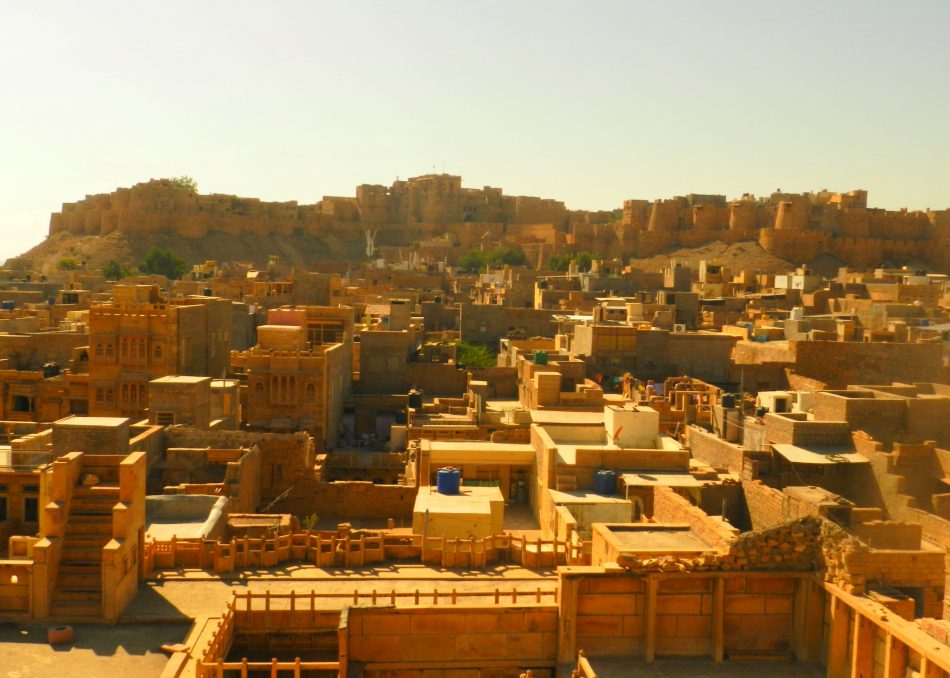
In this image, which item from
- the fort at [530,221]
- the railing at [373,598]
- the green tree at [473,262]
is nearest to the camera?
the railing at [373,598]

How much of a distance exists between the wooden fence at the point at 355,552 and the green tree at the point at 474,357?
22727 millimetres

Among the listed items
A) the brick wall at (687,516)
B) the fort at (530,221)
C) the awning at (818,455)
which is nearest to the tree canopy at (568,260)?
the fort at (530,221)

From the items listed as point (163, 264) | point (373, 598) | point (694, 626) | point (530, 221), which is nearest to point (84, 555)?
point (373, 598)

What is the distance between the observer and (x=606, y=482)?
744 inches

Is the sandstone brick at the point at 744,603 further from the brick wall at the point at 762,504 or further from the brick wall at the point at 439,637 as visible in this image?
the brick wall at the point at 762,504

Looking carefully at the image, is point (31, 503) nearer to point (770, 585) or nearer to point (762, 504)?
point (770, 585)

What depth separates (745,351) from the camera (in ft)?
113

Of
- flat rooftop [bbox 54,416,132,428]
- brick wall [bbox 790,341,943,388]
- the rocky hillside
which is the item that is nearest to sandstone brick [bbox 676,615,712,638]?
flat rooftop [bbox 54,416,132,428]

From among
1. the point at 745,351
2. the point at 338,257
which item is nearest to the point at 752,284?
the point at 745,351

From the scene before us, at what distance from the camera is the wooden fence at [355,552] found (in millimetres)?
14211

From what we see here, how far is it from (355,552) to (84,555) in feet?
12.3

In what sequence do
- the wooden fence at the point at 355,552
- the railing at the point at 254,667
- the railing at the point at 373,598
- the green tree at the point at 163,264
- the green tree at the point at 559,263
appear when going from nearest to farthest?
the railing at the point at 254,667, the railing at the point at 373,598, the wooden fence at the point at 355,552, the green tree at the point at 163,264, the green tree at the point at 559,263

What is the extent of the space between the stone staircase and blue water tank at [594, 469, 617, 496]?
9.20 meters

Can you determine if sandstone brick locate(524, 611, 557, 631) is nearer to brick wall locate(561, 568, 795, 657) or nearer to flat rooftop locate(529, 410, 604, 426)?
brick wall locate(561, 568, 795, 657)
